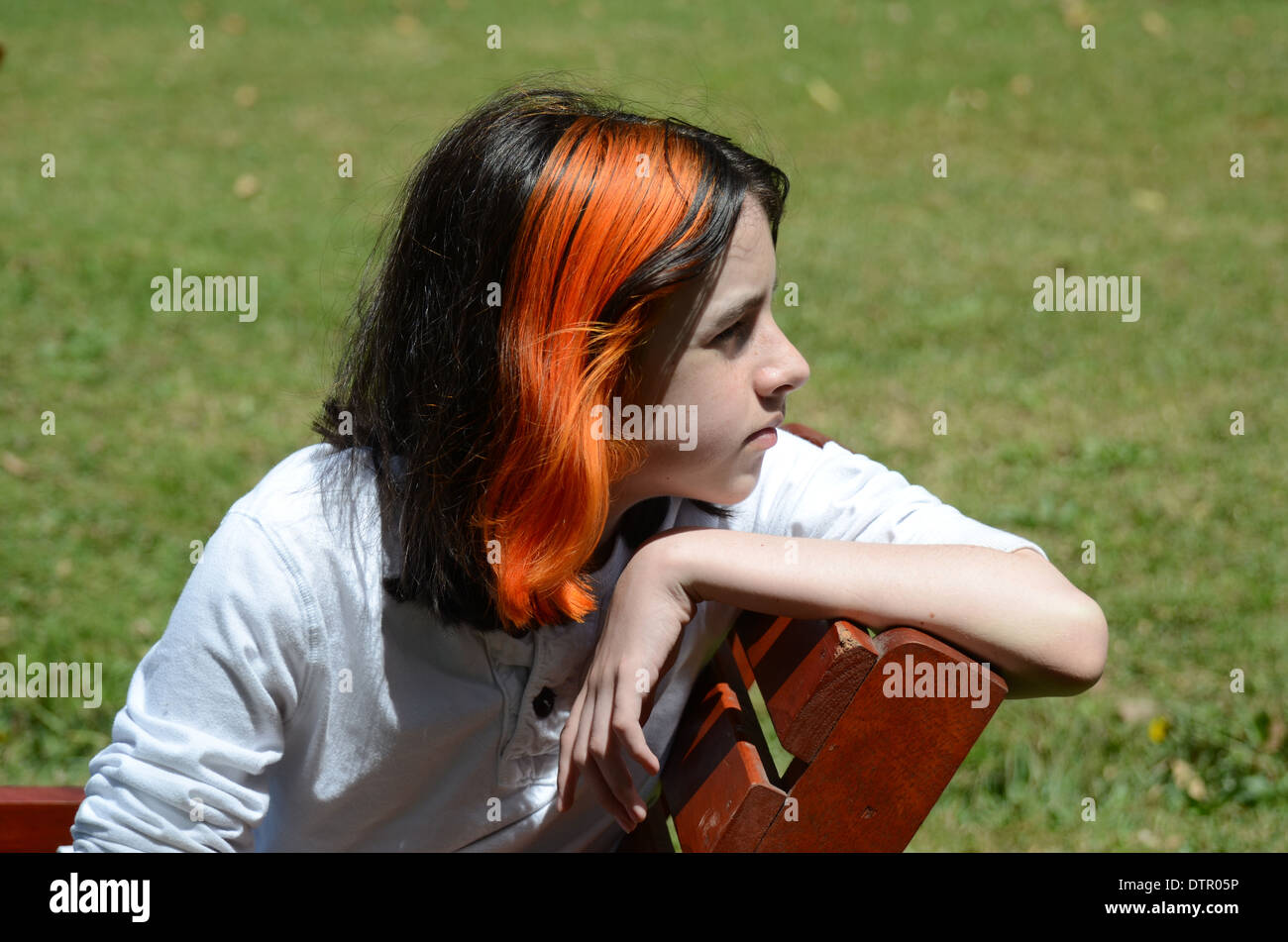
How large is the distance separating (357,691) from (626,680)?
0.41 metres

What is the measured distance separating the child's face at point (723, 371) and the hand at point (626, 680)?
0.13 metres

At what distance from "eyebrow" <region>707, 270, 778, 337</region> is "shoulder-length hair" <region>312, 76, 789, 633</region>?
0.07 m

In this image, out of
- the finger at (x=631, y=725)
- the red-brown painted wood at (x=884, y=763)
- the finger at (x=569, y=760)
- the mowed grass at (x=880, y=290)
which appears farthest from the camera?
the mowed grass at (x=880, y=290)

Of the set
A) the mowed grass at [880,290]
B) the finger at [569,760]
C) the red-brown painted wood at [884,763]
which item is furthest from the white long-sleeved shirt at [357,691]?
the mowed grass at [880,290]

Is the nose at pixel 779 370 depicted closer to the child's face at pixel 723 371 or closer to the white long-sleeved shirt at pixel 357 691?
the child's face at pixel 723 371

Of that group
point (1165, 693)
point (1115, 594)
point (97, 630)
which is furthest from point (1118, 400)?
point (97, 630)

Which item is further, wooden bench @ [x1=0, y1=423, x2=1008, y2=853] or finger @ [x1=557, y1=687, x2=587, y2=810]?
finger @ [x1=557, y1=687, x2=587, y2=810]

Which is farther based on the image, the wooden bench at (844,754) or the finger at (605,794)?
the finger at (605,794)

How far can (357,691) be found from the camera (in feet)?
5.48

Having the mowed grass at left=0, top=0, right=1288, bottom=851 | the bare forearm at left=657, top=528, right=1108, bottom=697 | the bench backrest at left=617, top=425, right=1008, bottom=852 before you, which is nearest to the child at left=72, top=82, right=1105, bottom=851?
the bare forearm at left=657, top=528, right=1108, bottom=697

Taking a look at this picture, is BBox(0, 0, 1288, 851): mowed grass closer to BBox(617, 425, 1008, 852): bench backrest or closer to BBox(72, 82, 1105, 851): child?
BBox(72, 82, 1105, 851): child

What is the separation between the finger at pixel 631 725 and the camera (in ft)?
4.73

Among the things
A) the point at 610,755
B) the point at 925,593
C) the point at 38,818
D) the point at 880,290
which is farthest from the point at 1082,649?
the point at 880,290

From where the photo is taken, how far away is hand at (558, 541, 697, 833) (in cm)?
146
